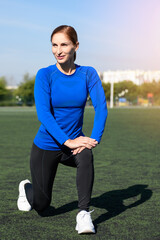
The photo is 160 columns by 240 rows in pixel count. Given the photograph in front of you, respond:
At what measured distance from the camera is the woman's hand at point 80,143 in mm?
3803

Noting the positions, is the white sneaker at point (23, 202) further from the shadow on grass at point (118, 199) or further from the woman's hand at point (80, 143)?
the woman's hand at point (80, 143)

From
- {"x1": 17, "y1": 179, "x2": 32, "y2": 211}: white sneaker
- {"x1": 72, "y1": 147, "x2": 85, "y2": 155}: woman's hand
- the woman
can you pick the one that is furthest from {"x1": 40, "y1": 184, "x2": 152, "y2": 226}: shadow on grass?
{"x1": 72, "y1": 147, "x2": 85, "y2": 155}: woman's hand

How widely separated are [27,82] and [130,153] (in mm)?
92452

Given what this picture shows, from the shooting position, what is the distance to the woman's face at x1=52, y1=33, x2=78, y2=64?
3.84 meters

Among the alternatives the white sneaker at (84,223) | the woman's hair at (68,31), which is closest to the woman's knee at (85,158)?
the white sneaker at (84,223)

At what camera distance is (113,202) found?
5.34 meters

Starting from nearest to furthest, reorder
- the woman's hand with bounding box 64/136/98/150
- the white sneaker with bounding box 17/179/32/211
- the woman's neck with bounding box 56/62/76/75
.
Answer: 1. the woman's hand with bounding box 64/136/98/150
2. the woman's neck with bounding box 56/62/76/75
3. the white sneaker with bounding box 17/179/32/211

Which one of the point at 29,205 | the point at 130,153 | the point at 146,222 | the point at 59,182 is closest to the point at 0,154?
the point at 130,153

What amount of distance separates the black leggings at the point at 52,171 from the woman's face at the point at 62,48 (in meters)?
0.85

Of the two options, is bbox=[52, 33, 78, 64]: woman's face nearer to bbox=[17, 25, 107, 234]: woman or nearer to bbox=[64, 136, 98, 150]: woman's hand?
bbox=[17, 25, 107, 234]: woman

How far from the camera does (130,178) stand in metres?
6.93

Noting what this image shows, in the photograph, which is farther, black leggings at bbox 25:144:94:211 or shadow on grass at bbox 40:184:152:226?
shadow on grass at bbox 40:184:152:226

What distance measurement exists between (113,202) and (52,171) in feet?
4.75

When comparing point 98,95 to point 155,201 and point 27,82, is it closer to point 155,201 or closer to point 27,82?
point 155,201
